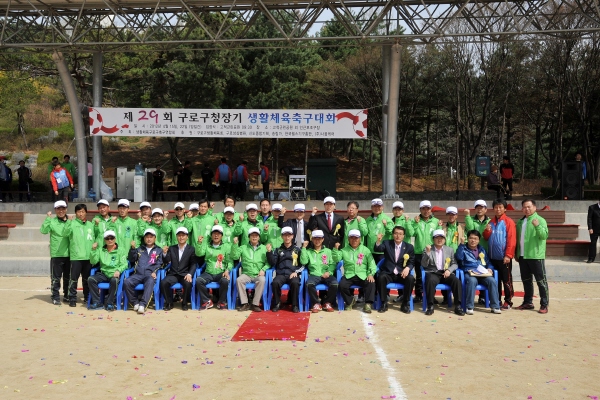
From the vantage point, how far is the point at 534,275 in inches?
374

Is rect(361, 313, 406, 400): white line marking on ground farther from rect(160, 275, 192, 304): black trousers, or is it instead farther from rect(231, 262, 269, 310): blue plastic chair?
rect(160, 275, 192, 304): black trousers

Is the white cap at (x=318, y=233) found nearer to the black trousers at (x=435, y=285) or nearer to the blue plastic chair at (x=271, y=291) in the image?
the blue plastic chair at (x=271, y=291)

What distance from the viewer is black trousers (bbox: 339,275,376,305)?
9344 millimetres

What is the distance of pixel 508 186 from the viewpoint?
20.4m

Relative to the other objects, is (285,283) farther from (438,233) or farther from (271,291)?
(438,233)

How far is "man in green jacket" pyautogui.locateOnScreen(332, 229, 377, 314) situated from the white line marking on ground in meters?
0.42

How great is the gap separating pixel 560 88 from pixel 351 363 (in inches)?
893

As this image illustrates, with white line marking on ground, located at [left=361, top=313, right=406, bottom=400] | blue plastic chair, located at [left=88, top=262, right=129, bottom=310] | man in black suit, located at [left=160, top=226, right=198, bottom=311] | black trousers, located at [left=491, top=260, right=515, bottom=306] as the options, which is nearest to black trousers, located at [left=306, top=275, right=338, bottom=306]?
white line marking on ground, located at [left=361, top=313, right=406, bottom=400]

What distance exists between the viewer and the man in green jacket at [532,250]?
9.25 m

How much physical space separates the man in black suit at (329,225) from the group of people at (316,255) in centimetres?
1

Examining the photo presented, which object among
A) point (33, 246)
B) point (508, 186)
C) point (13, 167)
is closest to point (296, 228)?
point (33, 246)

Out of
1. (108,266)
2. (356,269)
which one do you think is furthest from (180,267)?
(356,269)

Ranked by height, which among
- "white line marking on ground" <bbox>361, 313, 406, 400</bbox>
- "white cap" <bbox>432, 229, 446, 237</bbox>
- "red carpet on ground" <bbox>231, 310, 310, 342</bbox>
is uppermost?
"white cap" <bbox>432, 229, 446, 237</bbox>

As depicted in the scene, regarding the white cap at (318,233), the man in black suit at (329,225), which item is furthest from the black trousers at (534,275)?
the white cap at (318,233)
